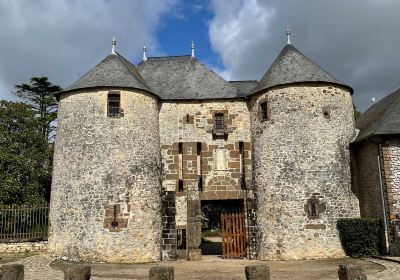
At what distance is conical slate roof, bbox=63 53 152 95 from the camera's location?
1752 centimetres

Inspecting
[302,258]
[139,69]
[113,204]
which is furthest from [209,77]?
[302,258]

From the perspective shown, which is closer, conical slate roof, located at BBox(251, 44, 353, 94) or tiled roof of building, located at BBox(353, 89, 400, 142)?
tiled roof of building, located at BBox(353, 89, 400, 142)

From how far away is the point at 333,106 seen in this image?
17.7 metres

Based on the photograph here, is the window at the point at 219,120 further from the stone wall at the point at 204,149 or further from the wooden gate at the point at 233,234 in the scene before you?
the wooden gate at the point at 233,234

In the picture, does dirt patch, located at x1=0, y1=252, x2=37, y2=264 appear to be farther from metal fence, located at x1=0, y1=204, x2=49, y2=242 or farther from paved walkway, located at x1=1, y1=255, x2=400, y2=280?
metal fence, located at x1=0, y1=204, x2=49, y2=242

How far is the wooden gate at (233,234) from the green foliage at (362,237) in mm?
4420

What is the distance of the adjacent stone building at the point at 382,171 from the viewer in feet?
51.3

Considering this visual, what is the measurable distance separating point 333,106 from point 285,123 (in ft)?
7.52

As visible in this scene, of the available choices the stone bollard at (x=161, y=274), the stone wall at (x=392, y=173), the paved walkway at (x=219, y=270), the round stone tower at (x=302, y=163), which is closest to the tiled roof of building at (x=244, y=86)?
the round stone tower at (x=302, y=163)

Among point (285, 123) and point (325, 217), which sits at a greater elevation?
point (285, 123)

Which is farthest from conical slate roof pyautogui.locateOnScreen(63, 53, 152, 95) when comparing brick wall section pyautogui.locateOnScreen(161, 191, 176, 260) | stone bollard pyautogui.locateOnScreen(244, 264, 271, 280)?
stone bollard pyautogui.locateOnScreen(244, 264, 271, 280)

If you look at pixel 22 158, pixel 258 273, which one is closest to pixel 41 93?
pixel 22 158

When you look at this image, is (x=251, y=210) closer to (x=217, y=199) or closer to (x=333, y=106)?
(x=217, y=199)

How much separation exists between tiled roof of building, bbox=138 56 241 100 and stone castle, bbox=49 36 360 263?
201mm
